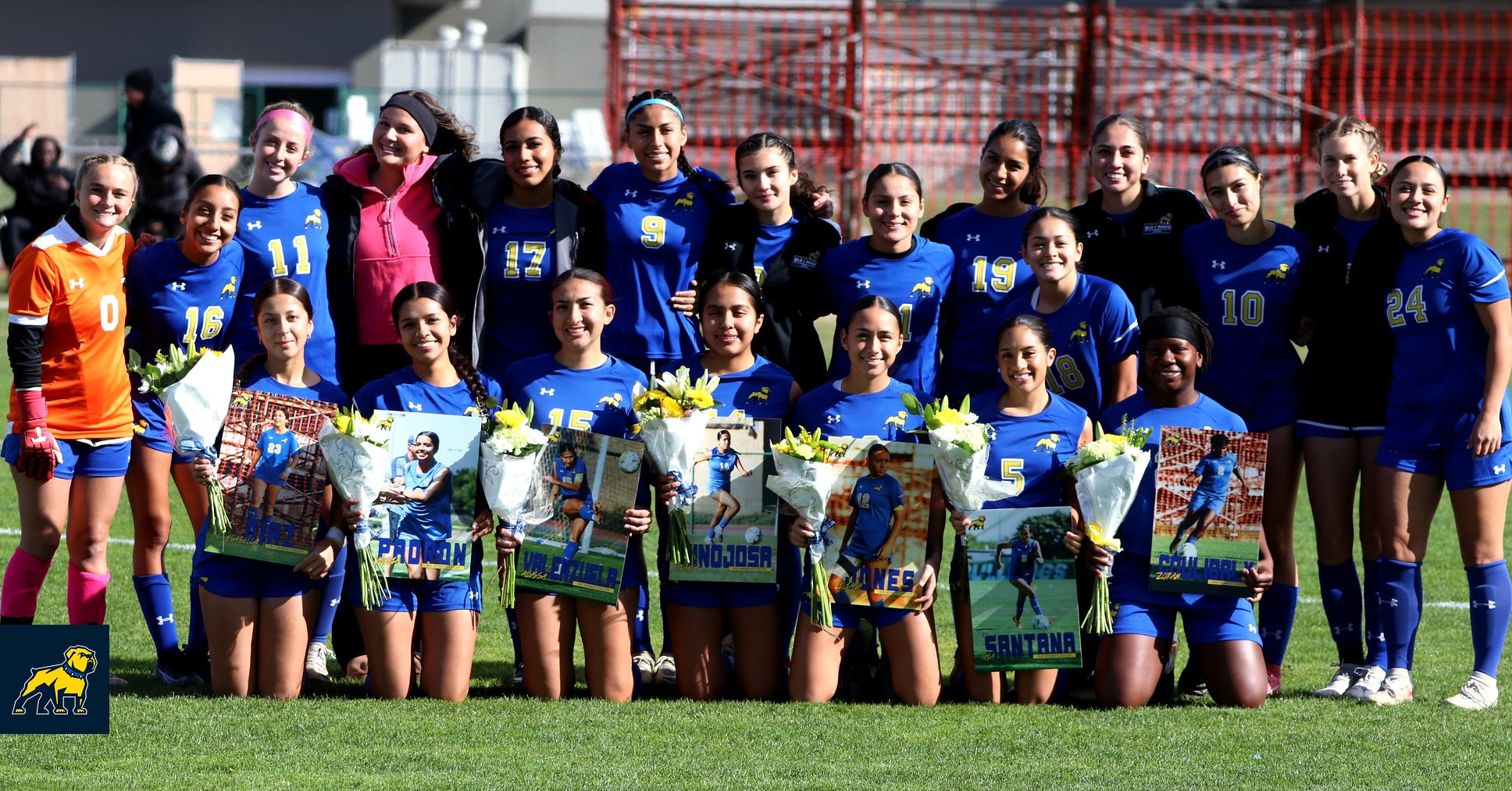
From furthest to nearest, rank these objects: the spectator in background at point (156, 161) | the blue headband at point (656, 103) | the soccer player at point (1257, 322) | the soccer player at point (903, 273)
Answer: the spectator in background at point (156, 161), the blue headband at point (656, 103), the soccer player at point (903, 273), the soccer player at point (1257, 322)

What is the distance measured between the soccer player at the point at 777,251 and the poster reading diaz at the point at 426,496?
108 cm

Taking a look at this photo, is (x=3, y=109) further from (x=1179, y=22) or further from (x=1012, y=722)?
(x=1012, y=722)

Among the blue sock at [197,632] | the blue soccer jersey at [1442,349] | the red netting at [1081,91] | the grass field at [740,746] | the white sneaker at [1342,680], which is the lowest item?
the grass field at [740,746]

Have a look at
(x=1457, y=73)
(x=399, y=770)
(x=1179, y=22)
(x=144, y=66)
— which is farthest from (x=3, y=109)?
(x=399, y=770)

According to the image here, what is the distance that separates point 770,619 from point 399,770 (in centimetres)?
136

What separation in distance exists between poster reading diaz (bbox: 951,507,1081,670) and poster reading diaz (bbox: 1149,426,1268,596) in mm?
300

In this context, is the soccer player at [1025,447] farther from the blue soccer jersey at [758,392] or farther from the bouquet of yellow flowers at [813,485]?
the blue soccer jersey at [758,392]

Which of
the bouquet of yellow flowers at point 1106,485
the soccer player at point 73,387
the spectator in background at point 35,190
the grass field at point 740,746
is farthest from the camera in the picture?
the spectator in background at point 35,190

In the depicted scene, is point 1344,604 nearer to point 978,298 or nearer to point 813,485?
point 978,298

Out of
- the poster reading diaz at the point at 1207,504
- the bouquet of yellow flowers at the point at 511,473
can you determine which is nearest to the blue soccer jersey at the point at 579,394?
the bouquet of yellow flowers at the point at 511,473

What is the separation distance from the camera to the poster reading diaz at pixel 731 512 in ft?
16.5

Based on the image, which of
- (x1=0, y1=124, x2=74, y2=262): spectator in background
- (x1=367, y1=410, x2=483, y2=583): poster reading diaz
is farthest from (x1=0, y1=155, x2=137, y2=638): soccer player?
(x1=0, y1=124, x2=74, y2=262): spectator in background

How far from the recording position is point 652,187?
5.69 meters

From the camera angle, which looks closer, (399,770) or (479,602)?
(399,770)
